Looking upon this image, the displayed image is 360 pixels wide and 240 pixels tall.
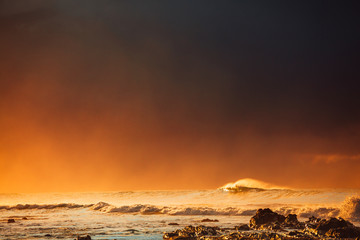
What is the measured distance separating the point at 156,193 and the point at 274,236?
153 ft

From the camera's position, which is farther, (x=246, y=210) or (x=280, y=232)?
(x=246, y=210)

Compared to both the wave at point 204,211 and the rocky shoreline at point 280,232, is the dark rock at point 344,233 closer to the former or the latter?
the rocky shoreline at point 280,232

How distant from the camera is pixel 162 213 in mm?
32062

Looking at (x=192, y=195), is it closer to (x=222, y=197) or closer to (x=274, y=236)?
(x=222, y=197)

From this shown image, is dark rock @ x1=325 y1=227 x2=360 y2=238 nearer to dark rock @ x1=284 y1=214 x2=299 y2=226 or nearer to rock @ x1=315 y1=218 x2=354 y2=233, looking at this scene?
rock @ x1=315 y1=218 x2=354 y2=233

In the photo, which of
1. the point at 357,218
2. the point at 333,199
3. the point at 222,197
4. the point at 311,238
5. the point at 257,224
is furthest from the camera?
the point at 222,197

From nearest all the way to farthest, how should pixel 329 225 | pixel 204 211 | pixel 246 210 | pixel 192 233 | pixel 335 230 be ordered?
1. pixel 335 230
2. pixel 192 233
3. pixel 329 225
4. pixel 246 210
5. pixel 204 211

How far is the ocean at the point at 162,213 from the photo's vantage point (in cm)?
1886

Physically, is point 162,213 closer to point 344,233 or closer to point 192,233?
point 192,233

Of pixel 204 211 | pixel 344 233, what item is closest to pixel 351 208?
pixel 204 211

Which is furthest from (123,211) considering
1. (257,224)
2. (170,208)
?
(257,224)

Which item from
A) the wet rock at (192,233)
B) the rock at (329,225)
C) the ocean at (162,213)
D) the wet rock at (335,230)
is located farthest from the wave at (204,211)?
the wet rock at (192,233)

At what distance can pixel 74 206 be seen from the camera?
43.7 meters

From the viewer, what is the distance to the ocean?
18859 millimetres
